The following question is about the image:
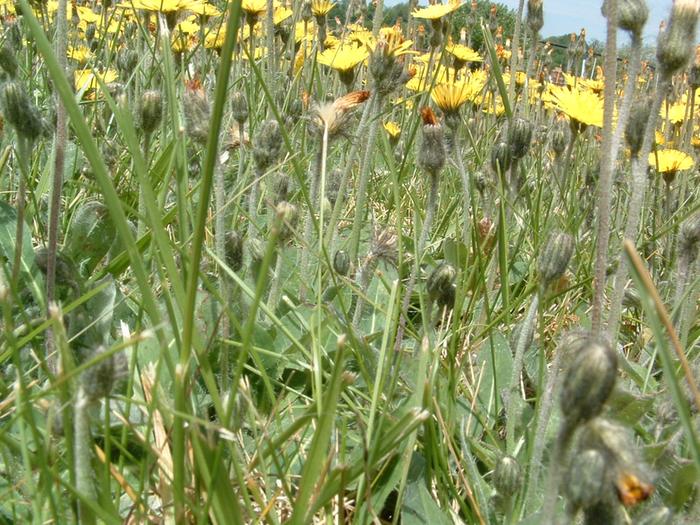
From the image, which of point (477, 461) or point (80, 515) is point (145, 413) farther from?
point (477, 461)

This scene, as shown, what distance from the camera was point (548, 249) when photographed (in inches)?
36.3

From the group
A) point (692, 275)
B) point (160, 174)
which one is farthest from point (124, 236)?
point (692, 275)

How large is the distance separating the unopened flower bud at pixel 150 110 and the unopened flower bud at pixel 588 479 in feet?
2.92

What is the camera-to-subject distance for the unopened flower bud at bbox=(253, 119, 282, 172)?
1.38m

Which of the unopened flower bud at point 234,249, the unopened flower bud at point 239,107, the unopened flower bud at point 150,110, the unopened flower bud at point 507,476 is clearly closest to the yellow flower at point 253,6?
the unopened flower bud at point 239,107

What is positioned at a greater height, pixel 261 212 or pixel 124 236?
pixel 124 236

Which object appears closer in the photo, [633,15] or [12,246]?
[633,15]

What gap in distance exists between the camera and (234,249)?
1208 mm

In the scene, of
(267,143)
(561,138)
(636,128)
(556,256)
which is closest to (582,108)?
(561,138)

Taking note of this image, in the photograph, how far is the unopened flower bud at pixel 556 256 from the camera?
3.00ft

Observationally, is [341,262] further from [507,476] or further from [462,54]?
[462,54]

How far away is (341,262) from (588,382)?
86cm

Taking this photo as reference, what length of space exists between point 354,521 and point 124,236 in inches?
13.7

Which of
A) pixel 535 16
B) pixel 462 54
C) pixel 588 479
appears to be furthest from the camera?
pixel 462 54
